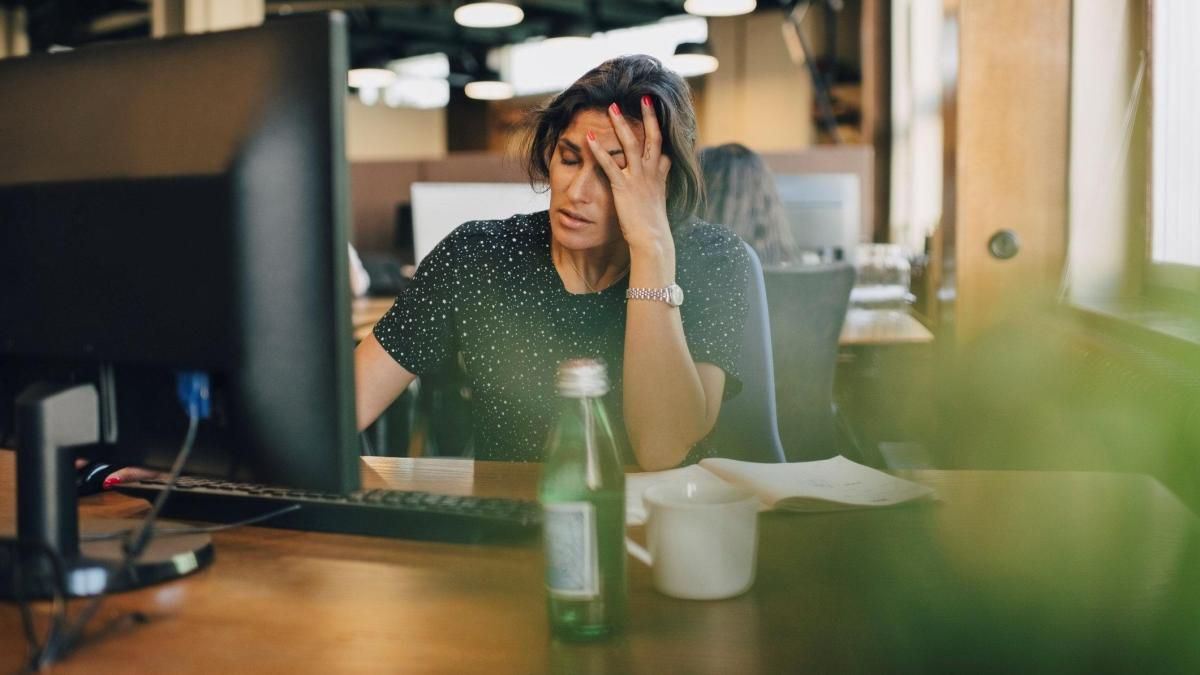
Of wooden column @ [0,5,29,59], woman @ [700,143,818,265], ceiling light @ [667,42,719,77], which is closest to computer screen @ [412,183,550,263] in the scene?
woman @ [700,143,818,265]

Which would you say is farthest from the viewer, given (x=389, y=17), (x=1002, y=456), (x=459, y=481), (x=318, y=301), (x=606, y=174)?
(x=389, y=17)

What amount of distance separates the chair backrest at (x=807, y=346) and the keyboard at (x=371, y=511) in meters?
1.36

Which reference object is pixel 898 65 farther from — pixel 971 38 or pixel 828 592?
pixel 828 592

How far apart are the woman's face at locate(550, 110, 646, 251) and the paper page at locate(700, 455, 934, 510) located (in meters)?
0.42

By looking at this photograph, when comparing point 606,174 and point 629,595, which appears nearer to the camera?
point 629,595

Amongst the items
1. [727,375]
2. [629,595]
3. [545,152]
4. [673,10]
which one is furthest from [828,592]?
[673,10]

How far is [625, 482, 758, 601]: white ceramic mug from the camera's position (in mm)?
747

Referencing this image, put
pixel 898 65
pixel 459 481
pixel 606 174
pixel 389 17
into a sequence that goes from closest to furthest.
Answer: pixel 459 481 → pixel 606 174 → pixel 898 65 → pixel 389 17

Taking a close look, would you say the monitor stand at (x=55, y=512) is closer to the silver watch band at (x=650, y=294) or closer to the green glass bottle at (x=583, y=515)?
the green glass bottle at (x=583, y=515)

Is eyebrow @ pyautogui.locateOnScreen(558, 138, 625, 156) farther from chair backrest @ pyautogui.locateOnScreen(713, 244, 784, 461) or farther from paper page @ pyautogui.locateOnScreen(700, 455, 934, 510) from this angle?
paper page @ pyautogui.locateOnScreen(700, 455, 934, 510)

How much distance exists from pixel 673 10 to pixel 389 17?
8.52 ft

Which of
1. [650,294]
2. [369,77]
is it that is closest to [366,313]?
[650,294]

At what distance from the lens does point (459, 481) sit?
120 centimetres

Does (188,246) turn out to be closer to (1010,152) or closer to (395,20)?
(1010,152)
